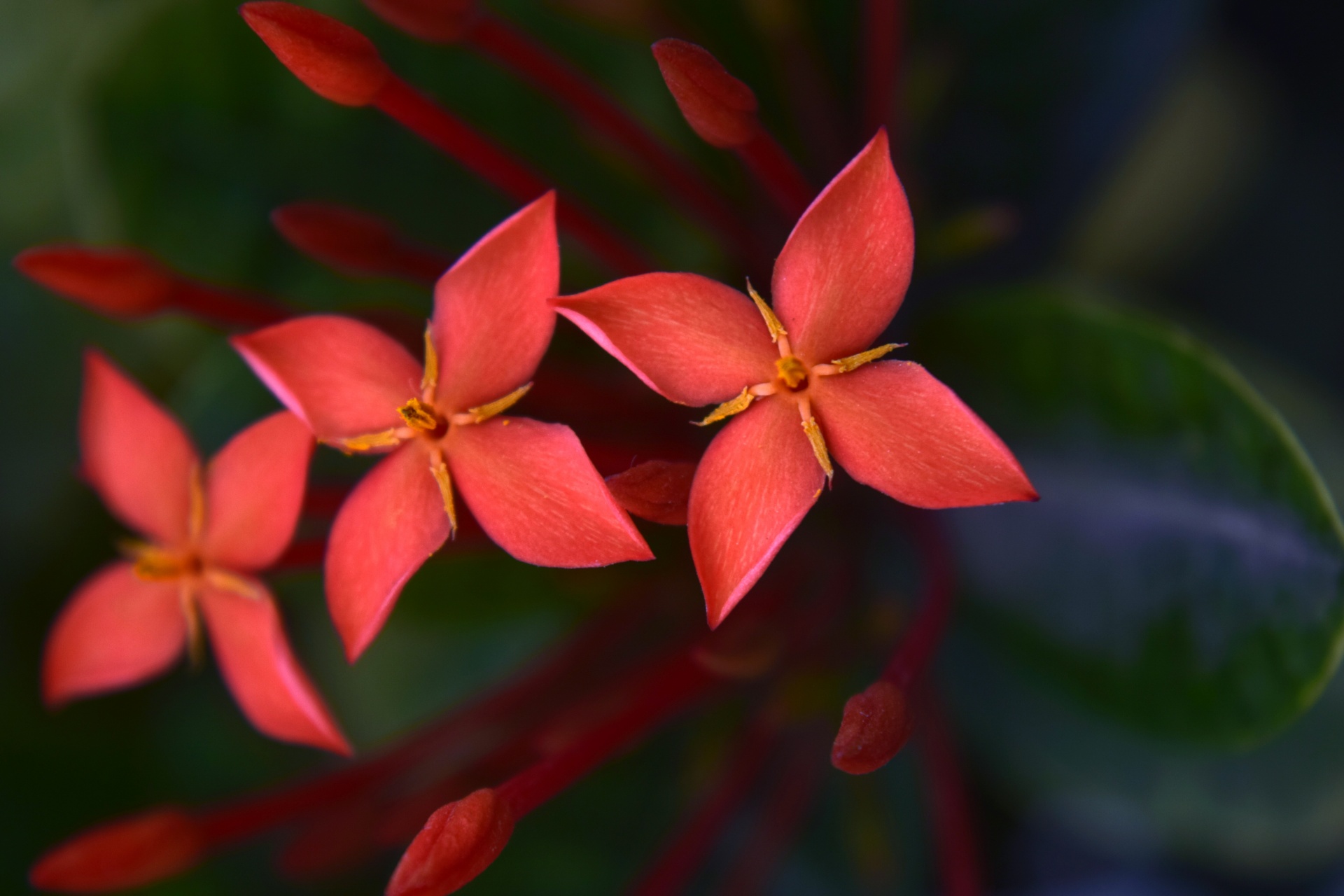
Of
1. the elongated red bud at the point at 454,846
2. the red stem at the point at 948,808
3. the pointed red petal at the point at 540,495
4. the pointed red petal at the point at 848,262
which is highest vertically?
the pointed red petal at the point at 848,262

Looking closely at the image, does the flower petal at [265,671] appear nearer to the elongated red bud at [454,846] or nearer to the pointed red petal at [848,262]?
the elongated red bud at [454,846]

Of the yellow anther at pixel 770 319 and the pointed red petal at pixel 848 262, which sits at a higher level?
the pointed red petal at pixel 848 262

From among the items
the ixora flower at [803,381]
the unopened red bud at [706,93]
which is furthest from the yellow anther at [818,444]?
the unopened red bud at [706,93]

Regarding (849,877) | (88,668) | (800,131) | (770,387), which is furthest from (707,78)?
(849,877)

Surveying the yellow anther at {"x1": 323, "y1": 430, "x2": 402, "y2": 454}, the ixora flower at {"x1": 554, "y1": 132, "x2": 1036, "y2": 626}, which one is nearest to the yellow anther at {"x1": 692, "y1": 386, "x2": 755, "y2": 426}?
the ixora flower at {"x1": 554, "y1": 132, "x2": 1036, "y2": 626}

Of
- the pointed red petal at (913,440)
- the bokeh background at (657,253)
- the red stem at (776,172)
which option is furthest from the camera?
the bokeh background at (657,253)

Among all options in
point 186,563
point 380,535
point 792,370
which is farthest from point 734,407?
point 186,563

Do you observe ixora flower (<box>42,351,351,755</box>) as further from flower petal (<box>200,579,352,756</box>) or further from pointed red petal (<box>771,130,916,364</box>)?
pointed red petal (<box>771,130,916,364</box>)
